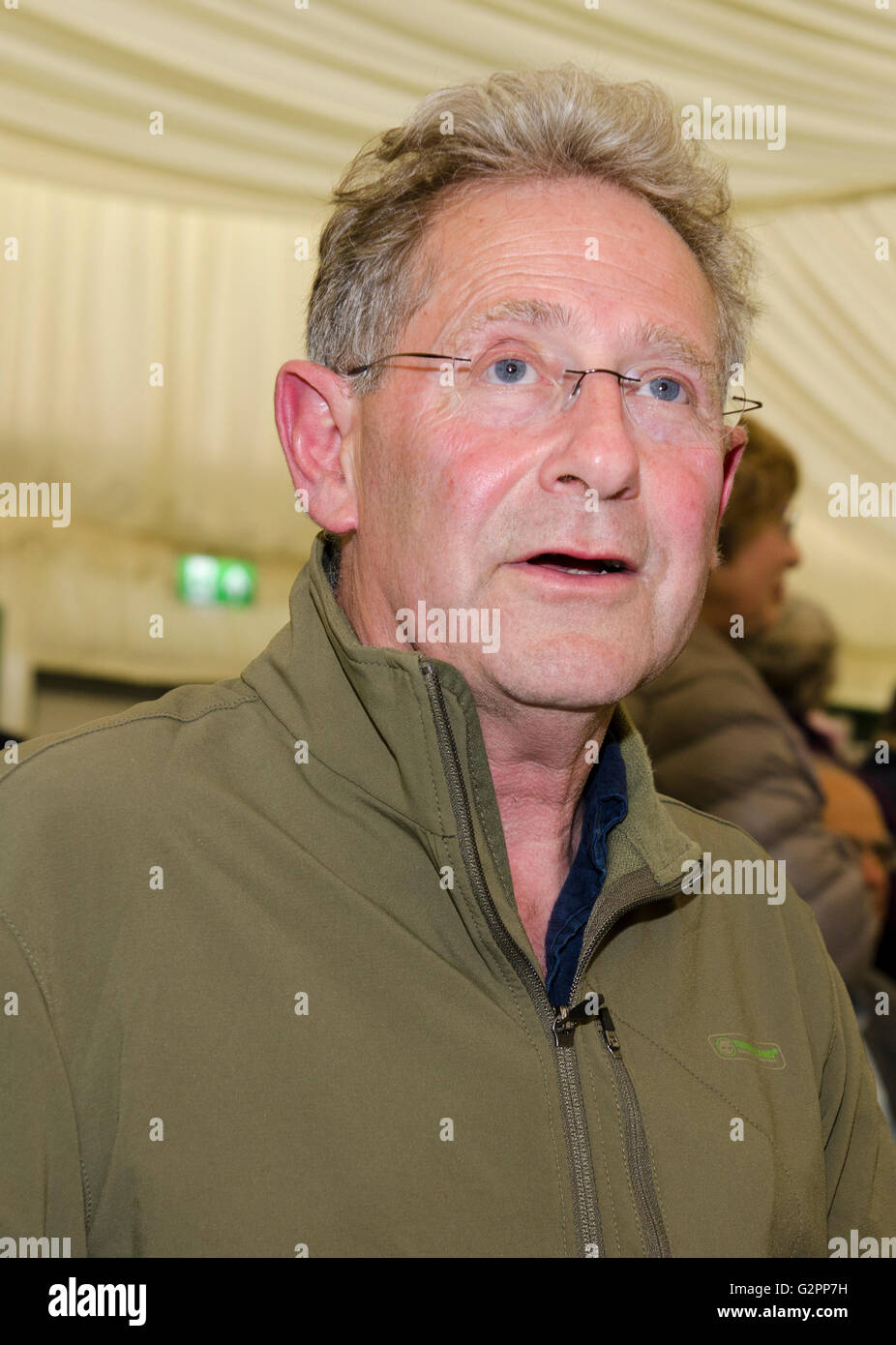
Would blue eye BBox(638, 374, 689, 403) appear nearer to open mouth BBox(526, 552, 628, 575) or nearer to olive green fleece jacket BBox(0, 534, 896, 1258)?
open mouth BBox(526, 552, 628, 575)

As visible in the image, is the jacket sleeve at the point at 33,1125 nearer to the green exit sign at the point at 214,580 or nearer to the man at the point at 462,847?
the man at the point at 462,847

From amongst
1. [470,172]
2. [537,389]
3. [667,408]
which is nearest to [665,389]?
[667,408]

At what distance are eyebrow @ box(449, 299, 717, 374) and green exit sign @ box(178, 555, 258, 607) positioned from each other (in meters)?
4.37

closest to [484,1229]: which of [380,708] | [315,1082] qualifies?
[315,1082]

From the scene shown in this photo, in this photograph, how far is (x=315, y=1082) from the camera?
1080mm

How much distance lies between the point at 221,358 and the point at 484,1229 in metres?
3.77

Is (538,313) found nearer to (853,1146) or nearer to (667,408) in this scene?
Answer: (667,408)

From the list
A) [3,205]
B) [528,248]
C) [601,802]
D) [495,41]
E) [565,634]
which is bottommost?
[601,802]

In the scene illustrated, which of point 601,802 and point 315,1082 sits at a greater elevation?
point 601,802

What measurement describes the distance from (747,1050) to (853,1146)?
191 mm

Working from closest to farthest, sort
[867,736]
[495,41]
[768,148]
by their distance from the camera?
[495,41] → [768,148] → [867,736]

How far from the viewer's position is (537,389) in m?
1.27

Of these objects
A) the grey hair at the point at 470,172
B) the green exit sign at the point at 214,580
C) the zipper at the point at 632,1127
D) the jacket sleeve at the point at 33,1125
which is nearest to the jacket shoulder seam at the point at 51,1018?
the jacket sleeve at the point at 33,1125
